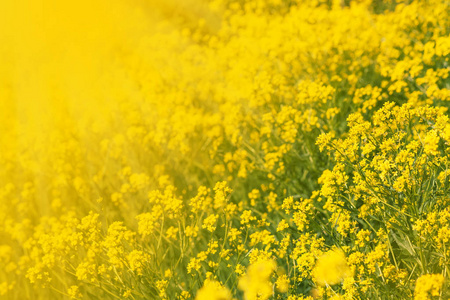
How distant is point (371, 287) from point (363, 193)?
0.63m

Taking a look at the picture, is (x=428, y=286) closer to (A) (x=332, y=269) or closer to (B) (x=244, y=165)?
(A) (x=332, y=269)

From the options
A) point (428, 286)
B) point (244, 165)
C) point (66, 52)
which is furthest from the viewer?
point (66, 52)

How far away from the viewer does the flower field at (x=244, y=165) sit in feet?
8.86

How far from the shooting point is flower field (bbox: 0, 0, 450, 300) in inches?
106

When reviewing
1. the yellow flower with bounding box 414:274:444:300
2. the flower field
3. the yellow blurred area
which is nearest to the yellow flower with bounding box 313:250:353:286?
the flower field

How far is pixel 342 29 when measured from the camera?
19.2 feet

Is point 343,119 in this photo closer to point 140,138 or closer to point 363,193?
point 363,193

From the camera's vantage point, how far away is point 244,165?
4.69 metres

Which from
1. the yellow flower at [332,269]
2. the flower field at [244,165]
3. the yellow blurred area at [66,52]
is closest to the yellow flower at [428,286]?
the flower field at [244,165]

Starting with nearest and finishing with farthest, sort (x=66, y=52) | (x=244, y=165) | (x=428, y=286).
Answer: (x=428, y=286) < (x=244, y=165) < (x=66, y=52)

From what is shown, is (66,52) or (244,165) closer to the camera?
(244,165)

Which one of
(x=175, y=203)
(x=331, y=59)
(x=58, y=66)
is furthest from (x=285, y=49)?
(x=58, y=66)

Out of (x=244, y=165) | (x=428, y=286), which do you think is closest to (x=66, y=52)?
(x=244, y=165)

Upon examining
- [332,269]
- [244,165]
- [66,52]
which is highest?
[332,269]
